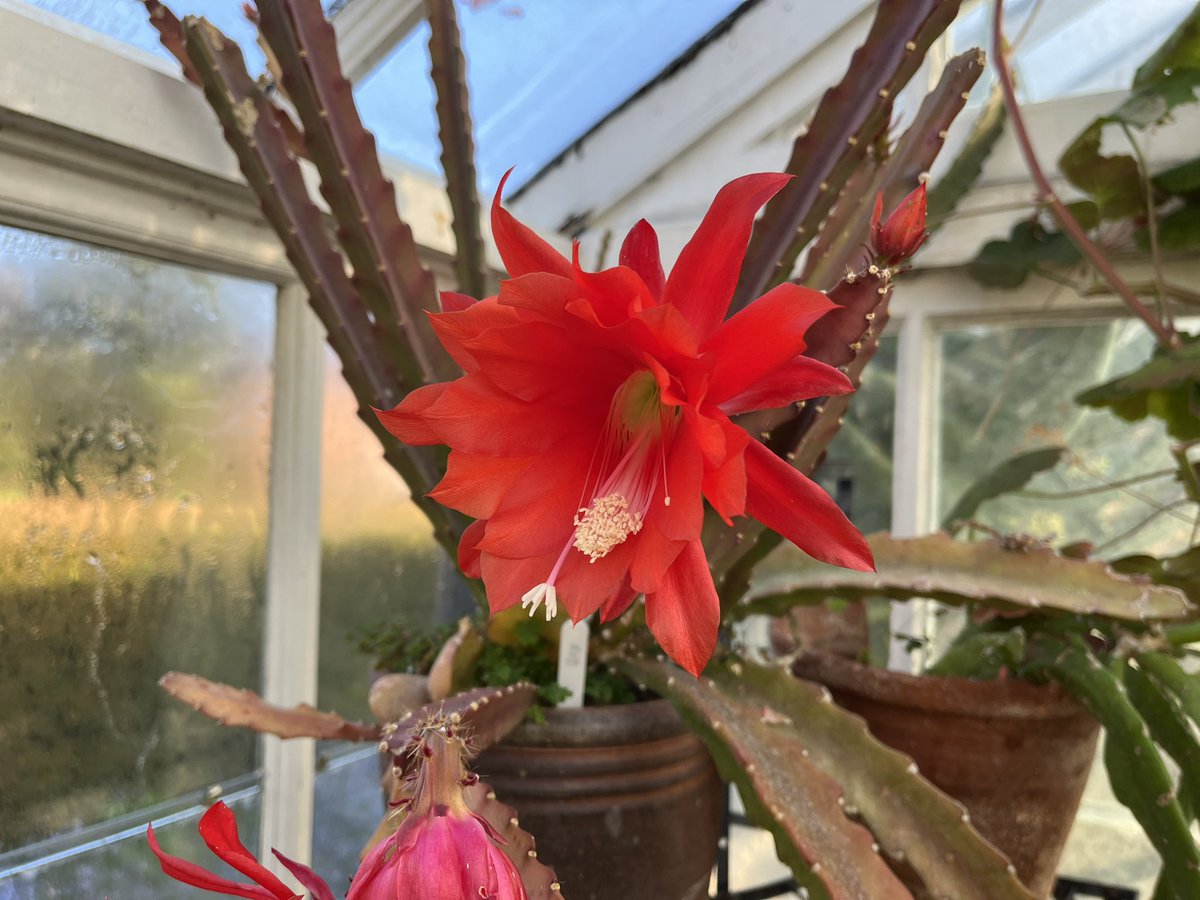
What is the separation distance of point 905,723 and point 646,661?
33 centimetres

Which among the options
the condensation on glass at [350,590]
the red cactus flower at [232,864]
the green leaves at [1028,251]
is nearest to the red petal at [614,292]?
the red cactus flower at [232,864]

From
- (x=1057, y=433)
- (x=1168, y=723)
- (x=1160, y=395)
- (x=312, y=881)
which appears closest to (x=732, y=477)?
(x=312, y=881)

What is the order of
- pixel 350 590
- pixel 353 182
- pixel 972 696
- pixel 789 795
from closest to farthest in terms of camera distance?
pixel 789 795 < pixel 353 182 < pixel 972 696 < pixel 350 590

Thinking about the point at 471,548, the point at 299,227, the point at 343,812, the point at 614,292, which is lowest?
the point at 343,812

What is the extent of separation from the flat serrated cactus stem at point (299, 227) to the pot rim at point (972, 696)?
1.49 feet

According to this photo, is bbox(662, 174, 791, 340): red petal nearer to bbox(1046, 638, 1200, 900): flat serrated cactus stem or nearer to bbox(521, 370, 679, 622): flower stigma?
bbox(521, 370, 679, 622): flower stigma

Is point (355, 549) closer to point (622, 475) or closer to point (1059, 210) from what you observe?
point (622, 475)

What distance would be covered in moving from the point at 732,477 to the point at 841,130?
397 millimetres

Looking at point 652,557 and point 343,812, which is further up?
point 652,557

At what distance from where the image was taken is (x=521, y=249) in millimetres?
356

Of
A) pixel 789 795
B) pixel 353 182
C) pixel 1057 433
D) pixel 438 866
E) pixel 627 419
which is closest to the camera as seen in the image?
pixel 438 866

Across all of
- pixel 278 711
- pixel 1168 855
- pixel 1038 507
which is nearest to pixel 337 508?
pixel 278 711

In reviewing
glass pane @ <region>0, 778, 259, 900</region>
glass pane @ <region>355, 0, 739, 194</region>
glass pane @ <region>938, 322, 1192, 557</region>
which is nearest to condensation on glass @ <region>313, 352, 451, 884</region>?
glass pane @ <region>0, 778, 259, 900</region>

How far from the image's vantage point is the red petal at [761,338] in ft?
1.01
